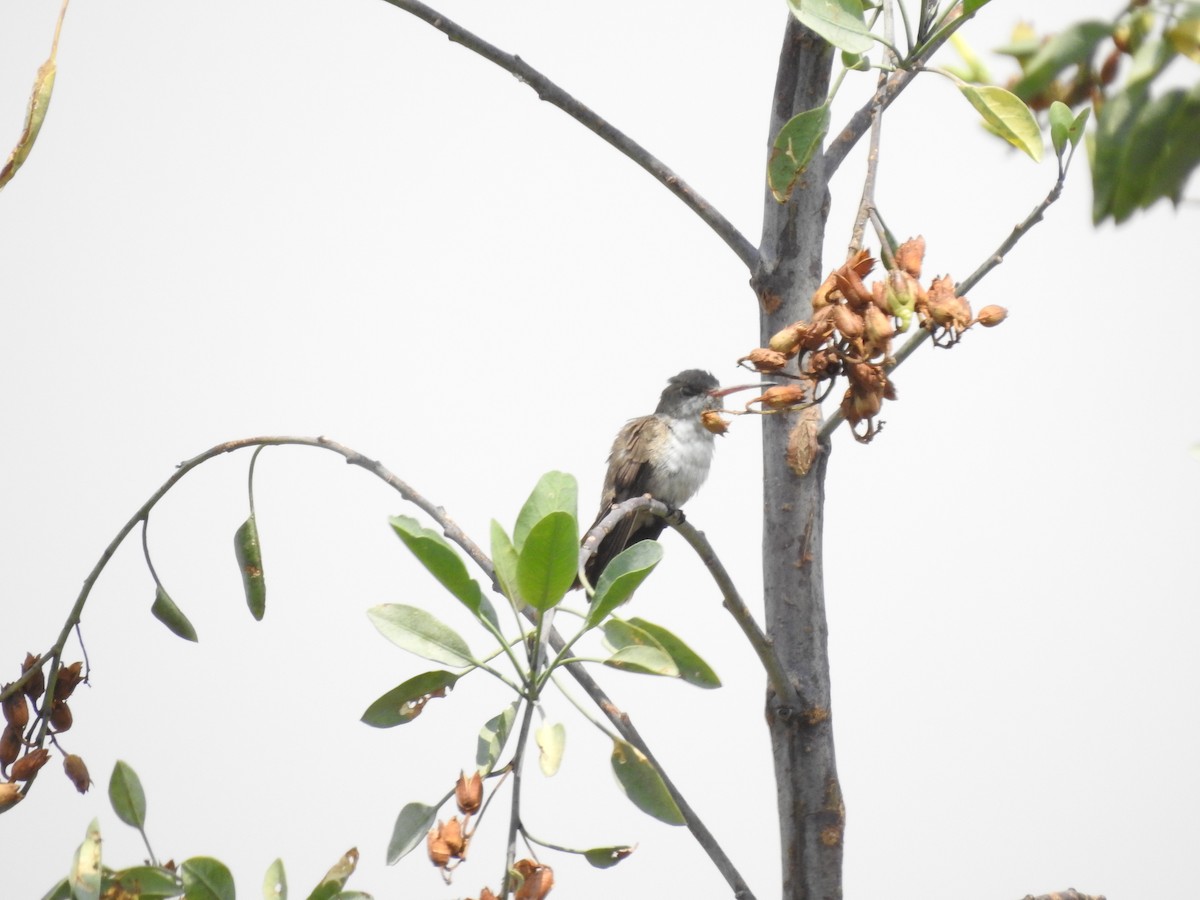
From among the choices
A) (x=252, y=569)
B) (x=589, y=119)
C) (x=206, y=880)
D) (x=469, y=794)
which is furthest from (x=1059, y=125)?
(x=206, y=880)

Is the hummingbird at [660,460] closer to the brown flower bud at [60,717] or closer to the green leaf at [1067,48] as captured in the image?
the brown flower bud at [60,717]

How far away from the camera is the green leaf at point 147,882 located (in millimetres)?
1452

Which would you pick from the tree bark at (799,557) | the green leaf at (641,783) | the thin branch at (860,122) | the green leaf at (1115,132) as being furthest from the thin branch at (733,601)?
the green leaf at (1115,132)

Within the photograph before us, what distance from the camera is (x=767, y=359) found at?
1353 millimetres

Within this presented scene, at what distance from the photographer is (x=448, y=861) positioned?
4.15ft

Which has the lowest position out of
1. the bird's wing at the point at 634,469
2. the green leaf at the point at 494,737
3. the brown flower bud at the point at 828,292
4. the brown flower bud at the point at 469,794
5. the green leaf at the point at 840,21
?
the brown flower bud at the point at 469,794

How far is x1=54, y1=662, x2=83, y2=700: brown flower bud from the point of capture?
161 centimetres

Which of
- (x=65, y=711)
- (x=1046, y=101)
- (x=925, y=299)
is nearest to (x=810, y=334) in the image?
(x=925, y=299)

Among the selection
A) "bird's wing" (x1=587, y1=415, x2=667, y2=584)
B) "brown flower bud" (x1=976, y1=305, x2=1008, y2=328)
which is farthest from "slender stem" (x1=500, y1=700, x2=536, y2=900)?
"bird's wing" (x1=587, y1=415, x2=667, y2=584)

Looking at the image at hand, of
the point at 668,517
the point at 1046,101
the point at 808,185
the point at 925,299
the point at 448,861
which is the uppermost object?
the point at 808,185

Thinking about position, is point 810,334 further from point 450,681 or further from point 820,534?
point 450,681

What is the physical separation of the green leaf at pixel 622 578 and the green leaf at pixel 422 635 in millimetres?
165

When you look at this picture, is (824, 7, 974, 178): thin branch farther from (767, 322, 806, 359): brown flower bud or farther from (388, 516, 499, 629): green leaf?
(388, 516, 499, 629): green leaf

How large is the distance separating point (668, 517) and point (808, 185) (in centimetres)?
53
